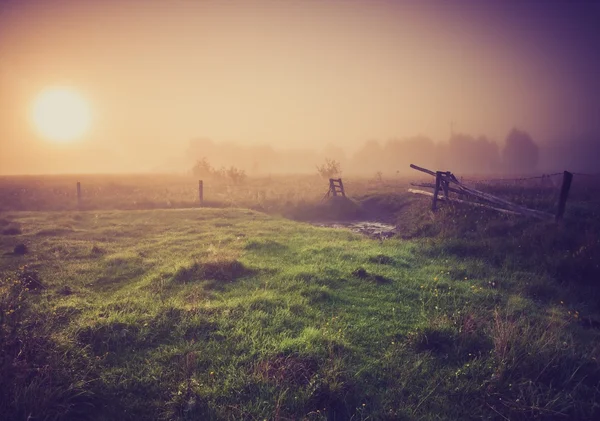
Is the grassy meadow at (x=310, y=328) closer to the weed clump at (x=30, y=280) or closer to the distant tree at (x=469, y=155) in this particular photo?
the weed clump at (x=30, y=280)

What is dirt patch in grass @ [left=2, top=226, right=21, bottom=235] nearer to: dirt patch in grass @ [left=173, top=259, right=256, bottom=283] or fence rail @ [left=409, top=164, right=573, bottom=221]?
dirt patch in grass @ [left=173, top=259, right=256, bottom=283]

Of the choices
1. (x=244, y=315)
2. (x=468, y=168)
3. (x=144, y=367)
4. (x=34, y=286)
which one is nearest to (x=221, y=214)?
(x=34, y=286)

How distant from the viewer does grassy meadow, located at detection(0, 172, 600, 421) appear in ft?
14.7

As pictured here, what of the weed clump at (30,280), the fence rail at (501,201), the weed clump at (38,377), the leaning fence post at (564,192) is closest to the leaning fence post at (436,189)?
the fence rail at (501,201)

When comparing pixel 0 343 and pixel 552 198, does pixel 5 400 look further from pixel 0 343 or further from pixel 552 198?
pixel 552 198

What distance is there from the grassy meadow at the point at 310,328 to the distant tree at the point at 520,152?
106m

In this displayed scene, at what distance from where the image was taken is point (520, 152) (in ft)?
326

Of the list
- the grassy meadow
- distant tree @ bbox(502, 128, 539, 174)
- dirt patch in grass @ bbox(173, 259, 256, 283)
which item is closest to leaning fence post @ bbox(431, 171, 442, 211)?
the grassy meadow

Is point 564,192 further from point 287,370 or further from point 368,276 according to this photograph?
point 287,370

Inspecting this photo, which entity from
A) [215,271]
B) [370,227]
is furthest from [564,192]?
[215,271]

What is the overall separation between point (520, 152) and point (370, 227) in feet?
348

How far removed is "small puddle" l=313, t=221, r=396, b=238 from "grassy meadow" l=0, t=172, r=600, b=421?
2.97 metres

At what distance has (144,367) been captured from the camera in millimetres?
5148

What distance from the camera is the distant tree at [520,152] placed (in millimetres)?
98312
